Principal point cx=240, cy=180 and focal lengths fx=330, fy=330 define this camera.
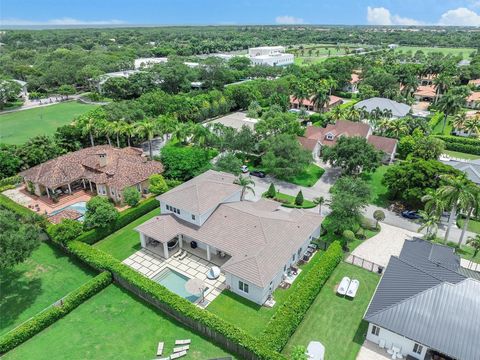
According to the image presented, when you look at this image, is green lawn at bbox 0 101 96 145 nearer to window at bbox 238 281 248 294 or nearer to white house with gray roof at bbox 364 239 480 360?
window at bbox 238 281 248 294

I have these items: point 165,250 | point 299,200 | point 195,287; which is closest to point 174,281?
point 165,250

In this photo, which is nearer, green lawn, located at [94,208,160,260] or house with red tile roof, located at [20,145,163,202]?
green lawn, located at [94,208,160,260]

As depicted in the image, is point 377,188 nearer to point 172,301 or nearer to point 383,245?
point 383,245

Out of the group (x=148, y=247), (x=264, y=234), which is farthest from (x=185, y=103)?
(x=264, y=234)

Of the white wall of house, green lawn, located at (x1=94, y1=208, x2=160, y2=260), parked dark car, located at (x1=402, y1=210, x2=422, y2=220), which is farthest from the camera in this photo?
parked dark car, located at (x1=402, y1=210, x2=422, y2=220)

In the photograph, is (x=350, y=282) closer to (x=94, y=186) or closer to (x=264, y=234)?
(x=264, y=234)

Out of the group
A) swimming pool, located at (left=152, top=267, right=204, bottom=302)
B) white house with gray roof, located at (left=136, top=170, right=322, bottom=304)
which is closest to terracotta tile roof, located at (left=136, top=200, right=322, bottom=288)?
white house with gray roof, located at (left=136, top=170, right=322, bottom=304)

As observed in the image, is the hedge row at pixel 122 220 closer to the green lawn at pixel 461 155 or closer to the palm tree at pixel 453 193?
the palm tree at pixel 453 193
